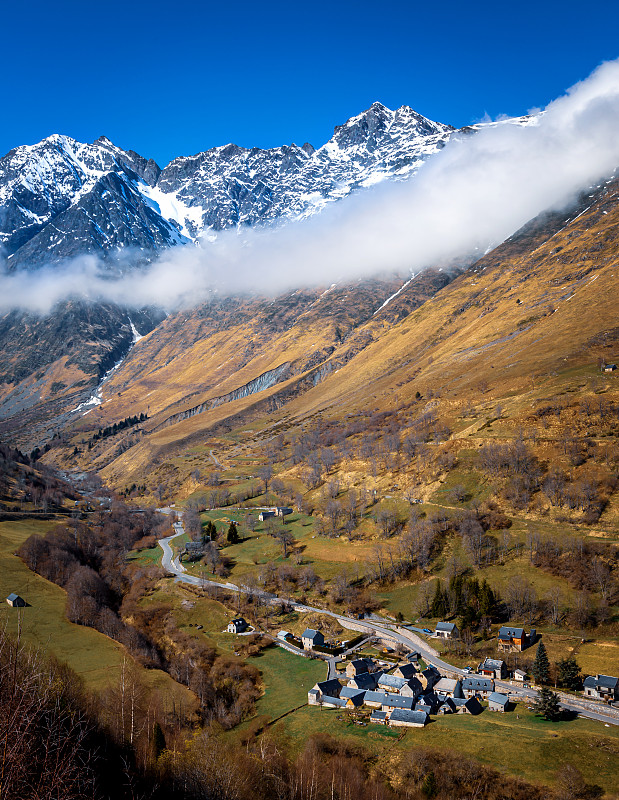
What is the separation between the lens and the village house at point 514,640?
282ft

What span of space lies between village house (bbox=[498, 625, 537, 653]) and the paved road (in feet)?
26.2

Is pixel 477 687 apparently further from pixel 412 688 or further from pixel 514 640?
pixel 514 640

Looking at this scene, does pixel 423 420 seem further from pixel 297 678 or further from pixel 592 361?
pixel 297 678

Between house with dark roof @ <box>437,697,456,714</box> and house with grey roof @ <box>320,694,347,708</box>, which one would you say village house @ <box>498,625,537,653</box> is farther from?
house with grey roof @ <box>320,694,347,708</box>

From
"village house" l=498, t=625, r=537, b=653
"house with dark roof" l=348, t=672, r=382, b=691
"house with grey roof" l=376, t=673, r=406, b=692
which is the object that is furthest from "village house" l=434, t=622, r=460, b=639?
"house with grey roof" l=376, t=673, r=406, b=692

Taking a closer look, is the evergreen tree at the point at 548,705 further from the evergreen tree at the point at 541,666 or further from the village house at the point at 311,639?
the village house at the point at 311,639

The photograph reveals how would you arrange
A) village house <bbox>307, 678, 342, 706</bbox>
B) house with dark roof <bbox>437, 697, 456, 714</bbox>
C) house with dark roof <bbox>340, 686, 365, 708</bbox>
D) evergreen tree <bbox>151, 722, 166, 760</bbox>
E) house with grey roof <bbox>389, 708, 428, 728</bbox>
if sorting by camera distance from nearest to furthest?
evergreen tree <bbox>151, 722, 166, 760</bbox> → house with grey roof <bbox>389, 708, 428, 728</bbox> → house with dark roof <bbox>437, 697, 456, 714</bbox> → house with dark roof <bbox>340, 686, 365, 708</bbox> → village house <bbox>307, 678, 342, 706</bbox>

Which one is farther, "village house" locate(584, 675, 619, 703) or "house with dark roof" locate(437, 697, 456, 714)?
"house with dark roof" locate(437, 697, 456, 714)

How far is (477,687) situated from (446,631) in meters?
18.3

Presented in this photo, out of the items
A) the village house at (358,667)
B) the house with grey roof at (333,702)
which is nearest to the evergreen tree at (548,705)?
the village house at (358,667)

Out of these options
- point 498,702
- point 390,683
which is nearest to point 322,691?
point 390,683

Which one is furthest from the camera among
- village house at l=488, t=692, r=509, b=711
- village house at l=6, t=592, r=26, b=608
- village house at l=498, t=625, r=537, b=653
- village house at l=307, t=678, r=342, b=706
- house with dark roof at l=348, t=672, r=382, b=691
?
village house at l=6, t=592, r=26, b=608

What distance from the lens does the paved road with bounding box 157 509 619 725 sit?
227 feet

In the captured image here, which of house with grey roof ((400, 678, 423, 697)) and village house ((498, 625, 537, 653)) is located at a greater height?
house with grey roof ((400, 678, 423, 697))
